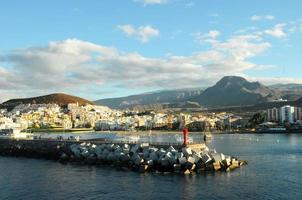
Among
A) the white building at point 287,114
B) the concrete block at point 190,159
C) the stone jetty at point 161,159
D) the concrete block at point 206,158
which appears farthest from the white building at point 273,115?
the concrete block at point 190,159

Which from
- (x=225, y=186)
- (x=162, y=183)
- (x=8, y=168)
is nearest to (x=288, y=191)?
(x=225, y=186)

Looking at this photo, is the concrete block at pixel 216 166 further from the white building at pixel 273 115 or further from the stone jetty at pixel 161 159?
the white building at pixel 273 115

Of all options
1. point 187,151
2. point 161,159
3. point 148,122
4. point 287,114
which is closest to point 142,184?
point 161,159

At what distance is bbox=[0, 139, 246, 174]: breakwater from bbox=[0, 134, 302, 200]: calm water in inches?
71.9

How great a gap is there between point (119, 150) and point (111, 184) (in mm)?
12718

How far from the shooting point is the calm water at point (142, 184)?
105 feet

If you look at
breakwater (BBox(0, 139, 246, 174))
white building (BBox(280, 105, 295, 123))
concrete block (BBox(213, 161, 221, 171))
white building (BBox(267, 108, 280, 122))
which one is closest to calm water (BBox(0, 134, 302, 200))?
concrete block (BBox(213, 161, 221, 171))

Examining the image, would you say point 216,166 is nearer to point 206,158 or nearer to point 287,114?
point 206,158

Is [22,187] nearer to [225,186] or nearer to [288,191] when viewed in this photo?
[225,186]

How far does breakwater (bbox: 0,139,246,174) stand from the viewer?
4197 centimetres

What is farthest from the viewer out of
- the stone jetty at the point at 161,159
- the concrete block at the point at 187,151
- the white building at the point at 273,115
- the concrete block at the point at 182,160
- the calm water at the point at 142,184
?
the white building at the point at 273,115

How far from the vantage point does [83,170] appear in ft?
144

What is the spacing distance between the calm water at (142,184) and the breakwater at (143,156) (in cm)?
183

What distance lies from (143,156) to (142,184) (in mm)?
9519
